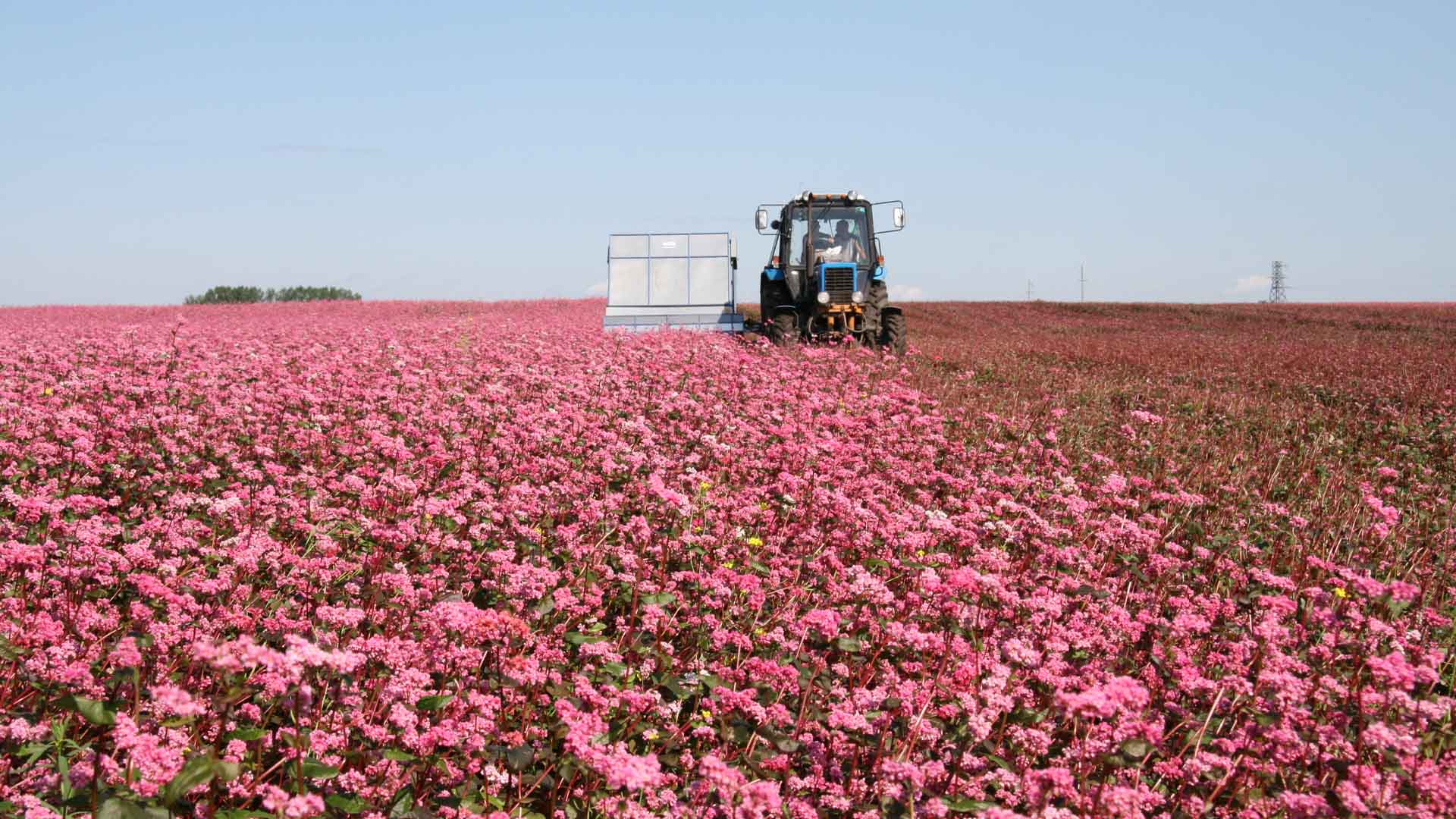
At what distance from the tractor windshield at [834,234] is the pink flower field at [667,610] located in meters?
9.73

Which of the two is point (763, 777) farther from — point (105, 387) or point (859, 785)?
point (105, 387)

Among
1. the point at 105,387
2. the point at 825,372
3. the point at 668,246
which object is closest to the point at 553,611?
the point at 105,387

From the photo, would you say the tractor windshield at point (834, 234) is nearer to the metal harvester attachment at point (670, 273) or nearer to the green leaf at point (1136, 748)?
the metal harvester attachment at point (670, 273)

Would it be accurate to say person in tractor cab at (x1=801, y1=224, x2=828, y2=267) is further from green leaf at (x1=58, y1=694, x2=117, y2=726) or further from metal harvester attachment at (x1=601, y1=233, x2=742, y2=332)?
green leaf at (x1=58, y1=694, x2=117, y2=726)

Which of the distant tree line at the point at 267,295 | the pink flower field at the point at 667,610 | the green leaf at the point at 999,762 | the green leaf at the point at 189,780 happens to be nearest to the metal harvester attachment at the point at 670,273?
the pink flower field at the point at 667,610

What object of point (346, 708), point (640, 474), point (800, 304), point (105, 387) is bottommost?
point (346, 708)

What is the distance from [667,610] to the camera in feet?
16.3

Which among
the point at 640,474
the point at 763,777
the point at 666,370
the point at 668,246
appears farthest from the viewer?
the point at 668,246

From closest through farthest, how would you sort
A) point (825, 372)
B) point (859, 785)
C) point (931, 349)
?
point (859, 785), point (825, 372), point (931, 349)

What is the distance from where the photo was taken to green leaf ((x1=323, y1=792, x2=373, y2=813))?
2.91m

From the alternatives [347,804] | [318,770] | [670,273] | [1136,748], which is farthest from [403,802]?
[670,273]

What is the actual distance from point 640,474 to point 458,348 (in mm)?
7124

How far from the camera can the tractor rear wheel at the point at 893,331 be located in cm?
1794

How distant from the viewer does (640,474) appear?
6.57 m
